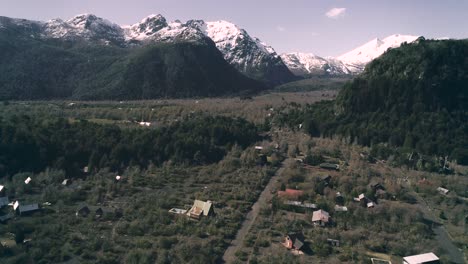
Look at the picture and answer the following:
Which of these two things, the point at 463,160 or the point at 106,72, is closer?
the point at 463,160

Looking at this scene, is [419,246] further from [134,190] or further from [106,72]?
[106,72]

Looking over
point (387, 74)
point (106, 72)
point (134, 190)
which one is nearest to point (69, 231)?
point (134, 190)

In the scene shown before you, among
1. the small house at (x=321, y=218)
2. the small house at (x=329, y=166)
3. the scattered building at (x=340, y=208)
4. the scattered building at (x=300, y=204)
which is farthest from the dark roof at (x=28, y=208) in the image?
the small house at (x=329, y=166)

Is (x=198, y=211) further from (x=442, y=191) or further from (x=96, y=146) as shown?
(x=442, y=191)

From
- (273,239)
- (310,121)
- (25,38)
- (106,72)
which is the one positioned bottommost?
(273,239)

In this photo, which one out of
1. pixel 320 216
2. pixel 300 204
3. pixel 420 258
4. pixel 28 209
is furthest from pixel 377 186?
pixel 28 209

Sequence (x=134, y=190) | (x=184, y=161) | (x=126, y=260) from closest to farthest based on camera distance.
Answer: (x=126, y=260) → (x=134, y=190) → (x=184, y=161)

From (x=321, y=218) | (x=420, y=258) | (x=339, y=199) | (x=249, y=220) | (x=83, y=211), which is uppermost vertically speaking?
(x=339, y=199)
